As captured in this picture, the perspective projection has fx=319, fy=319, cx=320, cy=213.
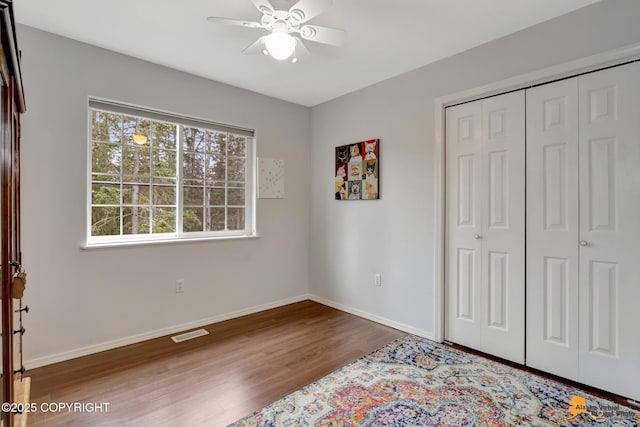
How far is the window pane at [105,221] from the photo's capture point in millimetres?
2711

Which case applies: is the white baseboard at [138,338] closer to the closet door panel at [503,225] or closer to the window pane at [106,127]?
the window pane at [106,127]

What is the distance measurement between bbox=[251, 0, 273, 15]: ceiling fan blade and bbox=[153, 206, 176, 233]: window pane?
80.9 inches

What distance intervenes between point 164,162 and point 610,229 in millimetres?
3572

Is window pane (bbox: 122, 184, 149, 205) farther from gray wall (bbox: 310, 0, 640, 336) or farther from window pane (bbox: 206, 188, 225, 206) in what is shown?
gray wall (bbox: 310, 0, 640, 336)

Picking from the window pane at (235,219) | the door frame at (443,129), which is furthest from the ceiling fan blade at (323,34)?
the window pane at (235,219)

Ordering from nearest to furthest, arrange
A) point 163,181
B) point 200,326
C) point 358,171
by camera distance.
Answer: point 163,181, point 200,326, point 358,171


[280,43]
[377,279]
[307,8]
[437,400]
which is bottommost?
[437,400]

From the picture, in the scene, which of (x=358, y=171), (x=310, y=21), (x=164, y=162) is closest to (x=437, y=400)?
(x=358, y=171)

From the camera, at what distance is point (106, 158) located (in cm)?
276

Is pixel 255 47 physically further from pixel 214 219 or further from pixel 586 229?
pixel 586 229

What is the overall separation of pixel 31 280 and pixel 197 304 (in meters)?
1.30

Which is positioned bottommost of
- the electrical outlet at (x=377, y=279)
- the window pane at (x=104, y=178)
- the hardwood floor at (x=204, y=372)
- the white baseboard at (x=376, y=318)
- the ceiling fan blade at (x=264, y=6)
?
the hardwood floor at (x=204, y=372)

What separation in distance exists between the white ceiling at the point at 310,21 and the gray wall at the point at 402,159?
0.13 m

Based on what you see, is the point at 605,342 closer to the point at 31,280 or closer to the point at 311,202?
the point at 311,202
